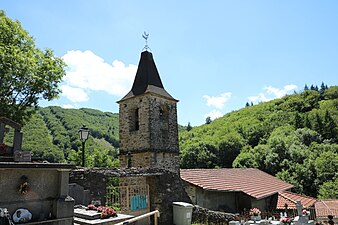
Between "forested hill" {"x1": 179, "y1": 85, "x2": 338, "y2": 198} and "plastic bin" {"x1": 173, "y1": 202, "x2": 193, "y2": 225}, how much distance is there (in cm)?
2475

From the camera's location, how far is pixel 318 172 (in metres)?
34.8

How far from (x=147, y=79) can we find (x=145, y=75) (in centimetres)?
56

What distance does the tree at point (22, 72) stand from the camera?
13.1 m

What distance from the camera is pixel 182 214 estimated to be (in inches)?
474

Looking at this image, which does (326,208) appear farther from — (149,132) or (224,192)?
(149,132)

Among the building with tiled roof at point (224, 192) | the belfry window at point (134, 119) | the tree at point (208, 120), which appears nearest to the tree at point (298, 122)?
the tree at point (208, 120)

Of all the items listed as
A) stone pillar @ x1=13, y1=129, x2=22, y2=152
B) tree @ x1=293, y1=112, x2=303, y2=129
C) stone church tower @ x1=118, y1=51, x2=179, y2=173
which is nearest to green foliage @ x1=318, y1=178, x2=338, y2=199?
stone church tower @ x1=118, y1=51, x2=179, y2=173

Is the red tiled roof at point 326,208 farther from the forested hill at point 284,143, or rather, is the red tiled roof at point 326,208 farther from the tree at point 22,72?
the tree at point 22,72

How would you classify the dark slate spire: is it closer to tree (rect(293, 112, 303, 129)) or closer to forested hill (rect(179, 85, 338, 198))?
forested hill (rect(179, 85, 338, 198))

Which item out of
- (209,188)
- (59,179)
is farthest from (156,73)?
(59,179)

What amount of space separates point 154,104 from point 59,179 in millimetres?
14810

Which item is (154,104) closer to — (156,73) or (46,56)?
(156,73)

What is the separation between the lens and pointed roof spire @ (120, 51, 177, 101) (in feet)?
66.5

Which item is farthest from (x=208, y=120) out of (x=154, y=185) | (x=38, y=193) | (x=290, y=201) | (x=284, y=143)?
(x=38, y=193)
